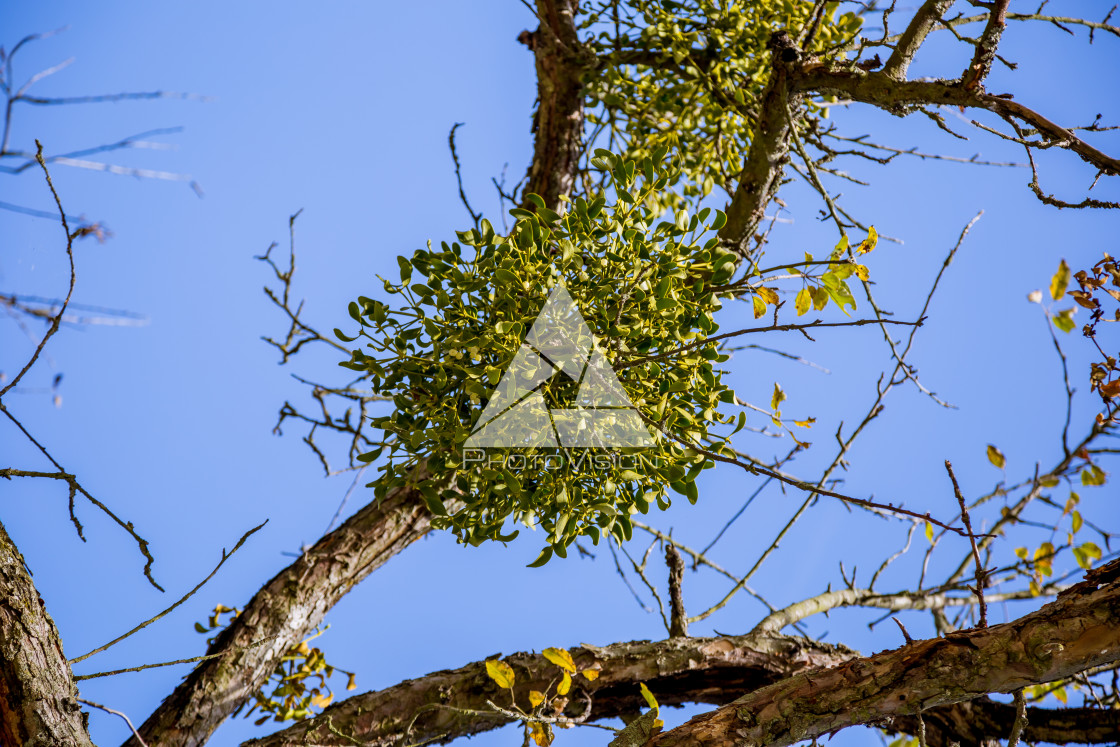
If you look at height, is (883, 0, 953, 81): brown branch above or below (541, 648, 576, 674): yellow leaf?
above

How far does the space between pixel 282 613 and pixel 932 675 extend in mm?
981

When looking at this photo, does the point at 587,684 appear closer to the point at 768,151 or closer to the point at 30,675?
the point at 30,675

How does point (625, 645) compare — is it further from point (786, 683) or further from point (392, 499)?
point (392, 499)

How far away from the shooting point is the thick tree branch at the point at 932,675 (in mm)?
809

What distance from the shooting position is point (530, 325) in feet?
3.13

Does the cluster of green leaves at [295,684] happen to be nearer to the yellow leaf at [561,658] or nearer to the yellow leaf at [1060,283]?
the yellow leaf at [561,658]

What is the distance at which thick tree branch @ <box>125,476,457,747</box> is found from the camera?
3.97 ft

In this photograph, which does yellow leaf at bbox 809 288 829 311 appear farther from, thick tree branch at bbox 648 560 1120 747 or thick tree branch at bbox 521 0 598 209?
thick tree branch at bbox 521 0 598 209
